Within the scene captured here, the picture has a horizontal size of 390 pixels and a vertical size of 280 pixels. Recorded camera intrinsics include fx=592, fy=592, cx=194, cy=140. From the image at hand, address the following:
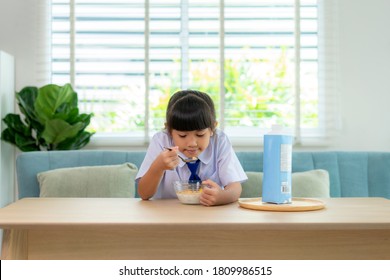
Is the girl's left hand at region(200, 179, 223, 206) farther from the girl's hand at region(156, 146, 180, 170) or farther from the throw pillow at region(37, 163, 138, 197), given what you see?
the throw pillow at region(37, 163, 138, 197)

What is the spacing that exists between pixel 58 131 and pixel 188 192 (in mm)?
1715

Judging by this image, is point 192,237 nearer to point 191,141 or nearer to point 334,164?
point 191,141

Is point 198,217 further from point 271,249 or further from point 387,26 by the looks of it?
point 387,26

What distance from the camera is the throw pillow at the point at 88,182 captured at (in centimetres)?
257

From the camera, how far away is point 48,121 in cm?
329

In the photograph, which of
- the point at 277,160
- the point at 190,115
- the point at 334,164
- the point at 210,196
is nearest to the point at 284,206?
the point at 277,160

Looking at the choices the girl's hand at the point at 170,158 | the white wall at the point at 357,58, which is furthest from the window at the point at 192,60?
the girl's hand at the point at 170,158

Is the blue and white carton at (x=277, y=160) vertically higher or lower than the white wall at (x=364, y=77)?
lower

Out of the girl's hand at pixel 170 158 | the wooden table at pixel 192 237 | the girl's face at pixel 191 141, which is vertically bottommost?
the wooden table at pixel 192 237

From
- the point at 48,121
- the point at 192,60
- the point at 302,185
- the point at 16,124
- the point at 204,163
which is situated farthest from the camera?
the point at 192,60

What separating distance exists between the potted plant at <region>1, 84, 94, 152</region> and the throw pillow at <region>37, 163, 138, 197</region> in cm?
71

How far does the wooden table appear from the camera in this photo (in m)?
1.39

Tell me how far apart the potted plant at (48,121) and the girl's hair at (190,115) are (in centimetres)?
140

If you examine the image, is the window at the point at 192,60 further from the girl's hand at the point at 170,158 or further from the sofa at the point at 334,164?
the girl's hand at the point at 170,158
